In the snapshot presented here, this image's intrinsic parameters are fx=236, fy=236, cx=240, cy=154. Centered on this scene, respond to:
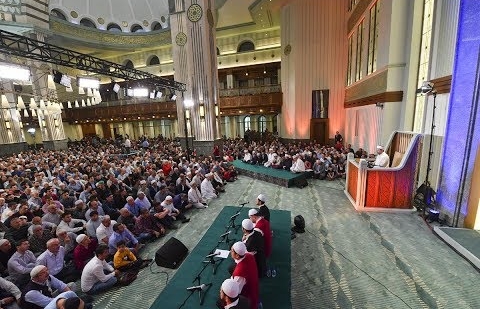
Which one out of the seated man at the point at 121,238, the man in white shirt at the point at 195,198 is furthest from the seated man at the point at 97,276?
the man in white shirt at the point at 195,198

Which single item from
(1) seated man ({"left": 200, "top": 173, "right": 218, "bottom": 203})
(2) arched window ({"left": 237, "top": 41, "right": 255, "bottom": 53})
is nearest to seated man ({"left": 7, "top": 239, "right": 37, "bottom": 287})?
(1) seated man ({"left": 200, "top": 173, "right": 218, "bottom": 203})

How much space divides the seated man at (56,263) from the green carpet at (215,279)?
1.93m

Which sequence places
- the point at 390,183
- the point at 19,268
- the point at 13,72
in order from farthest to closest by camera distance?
the point at 13,72
the point at 390,183
the point at 19,268

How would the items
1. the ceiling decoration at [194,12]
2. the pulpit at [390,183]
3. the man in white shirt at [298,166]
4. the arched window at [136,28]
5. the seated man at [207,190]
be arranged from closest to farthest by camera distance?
the pulpit at [390,183], the seated man at [207,190], the man in white shirt at [298,166], the ceiling decoration at [194,12], the arched window at [136,28]

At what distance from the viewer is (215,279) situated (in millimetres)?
3590

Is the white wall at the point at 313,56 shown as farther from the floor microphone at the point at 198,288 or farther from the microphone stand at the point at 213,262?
the floor microphone at the point at 198,288

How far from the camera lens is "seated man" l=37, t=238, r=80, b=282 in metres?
3.75

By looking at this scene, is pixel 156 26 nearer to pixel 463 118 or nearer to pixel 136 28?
pixel 136 28

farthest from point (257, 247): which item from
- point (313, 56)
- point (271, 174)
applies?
point (313, 56)

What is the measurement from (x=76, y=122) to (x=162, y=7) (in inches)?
552

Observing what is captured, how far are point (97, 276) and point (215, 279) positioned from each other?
1.86 m

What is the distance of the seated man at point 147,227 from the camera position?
5251 mm

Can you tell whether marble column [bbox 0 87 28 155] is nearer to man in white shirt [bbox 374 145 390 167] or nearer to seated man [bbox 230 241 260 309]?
seated man [bbox 230 241 260 309]

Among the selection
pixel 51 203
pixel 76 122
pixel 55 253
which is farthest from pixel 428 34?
pixel 76 122
